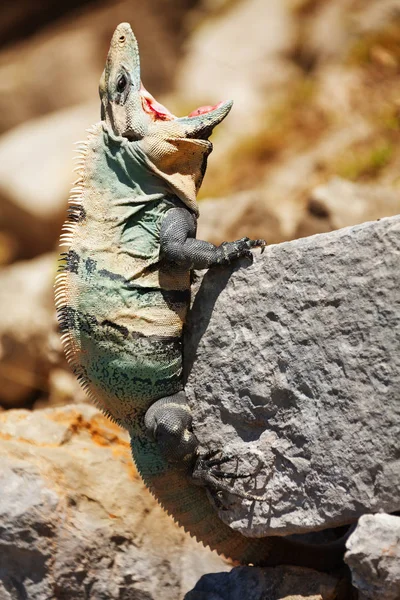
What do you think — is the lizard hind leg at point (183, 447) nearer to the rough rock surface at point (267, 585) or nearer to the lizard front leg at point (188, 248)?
the rough rock surface at point (267, 585)

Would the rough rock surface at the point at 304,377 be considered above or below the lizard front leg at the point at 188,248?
below

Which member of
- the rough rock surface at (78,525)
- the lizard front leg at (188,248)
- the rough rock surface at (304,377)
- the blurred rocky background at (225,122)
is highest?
the blurred rocky background at (225,122)

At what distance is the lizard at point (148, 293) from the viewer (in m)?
3.88

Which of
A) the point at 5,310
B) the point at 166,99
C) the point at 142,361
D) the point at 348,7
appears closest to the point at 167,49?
the point at 166,99

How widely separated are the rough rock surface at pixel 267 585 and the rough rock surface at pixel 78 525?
15.7 inches

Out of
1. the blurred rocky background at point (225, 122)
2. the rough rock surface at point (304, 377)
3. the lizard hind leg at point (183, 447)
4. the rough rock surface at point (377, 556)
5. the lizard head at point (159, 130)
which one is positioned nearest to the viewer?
the rough rock surface at point (377, 556)

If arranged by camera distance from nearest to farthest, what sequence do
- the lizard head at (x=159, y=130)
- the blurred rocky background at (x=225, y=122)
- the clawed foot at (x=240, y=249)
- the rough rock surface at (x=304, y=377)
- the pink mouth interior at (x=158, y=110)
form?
the rough rock surface at (x=304, y=377)
the clawed foot at (x=240, y=249)
the lizard head at (x=159, y=130)
the pink mouth interior at (x=158, y=110)
the blurred rocky background at (x=225, y=122)

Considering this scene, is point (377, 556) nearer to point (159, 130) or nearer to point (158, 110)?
point (159, 130)

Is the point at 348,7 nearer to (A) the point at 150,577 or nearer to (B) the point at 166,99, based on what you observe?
(B) the point at 166,99

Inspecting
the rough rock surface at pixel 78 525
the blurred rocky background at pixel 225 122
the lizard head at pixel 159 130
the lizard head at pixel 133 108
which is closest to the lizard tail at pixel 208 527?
the rough rock surface at pixel 78 525

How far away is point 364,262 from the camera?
10.6ft

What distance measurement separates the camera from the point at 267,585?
398 cm

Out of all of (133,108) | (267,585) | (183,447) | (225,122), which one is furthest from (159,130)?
(225,122)

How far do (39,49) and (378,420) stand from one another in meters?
11.0
